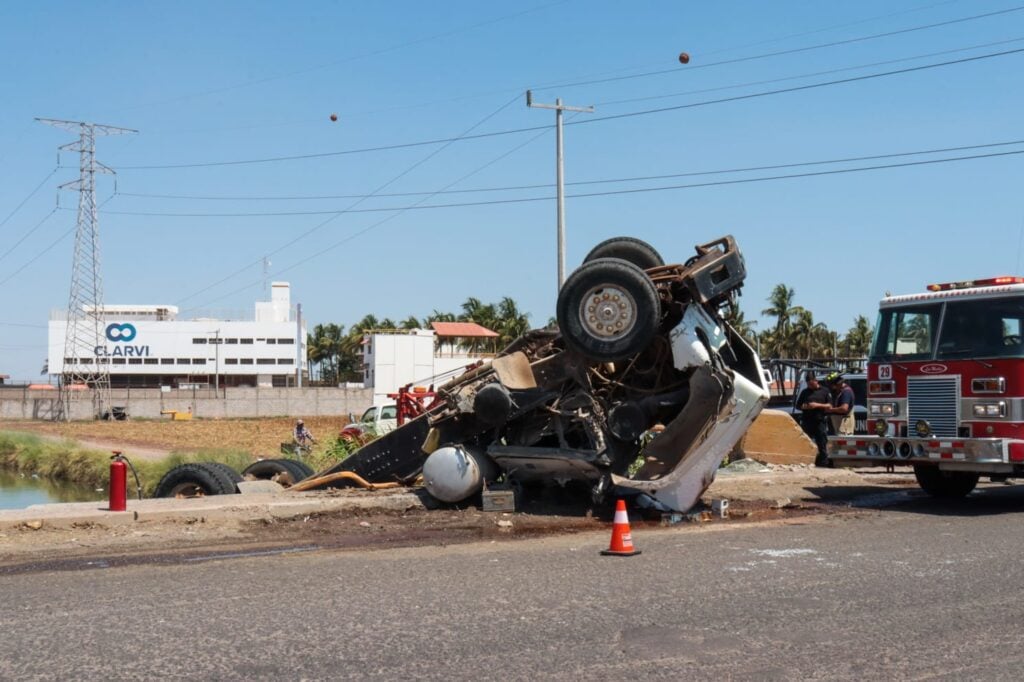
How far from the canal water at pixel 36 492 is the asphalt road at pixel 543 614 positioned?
65.9ft

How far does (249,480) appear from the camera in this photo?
620 inches

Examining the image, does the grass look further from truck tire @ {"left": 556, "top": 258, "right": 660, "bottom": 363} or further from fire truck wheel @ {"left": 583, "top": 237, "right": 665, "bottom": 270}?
truck tire @ {"left": 556, "top": 258, "right": 660, "bottom": 363}

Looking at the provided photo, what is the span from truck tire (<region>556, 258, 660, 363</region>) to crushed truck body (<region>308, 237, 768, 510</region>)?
1 cm

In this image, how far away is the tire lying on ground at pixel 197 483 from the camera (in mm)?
14227

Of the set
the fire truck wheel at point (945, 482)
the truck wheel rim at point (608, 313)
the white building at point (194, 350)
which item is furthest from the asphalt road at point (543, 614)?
the white building at point (194, 350)

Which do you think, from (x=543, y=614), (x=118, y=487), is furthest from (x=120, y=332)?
(x=543, y=614)

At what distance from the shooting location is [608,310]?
11453 millimetres

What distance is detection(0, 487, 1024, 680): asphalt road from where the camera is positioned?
18.9ft

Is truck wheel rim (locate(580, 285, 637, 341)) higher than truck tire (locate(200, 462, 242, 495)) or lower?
higher

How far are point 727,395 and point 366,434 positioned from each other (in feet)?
47.8

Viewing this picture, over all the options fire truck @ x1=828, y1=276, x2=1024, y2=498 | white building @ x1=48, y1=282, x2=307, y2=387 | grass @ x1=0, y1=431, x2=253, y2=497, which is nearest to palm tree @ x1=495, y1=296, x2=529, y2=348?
white building @ x1=48, y1=282, x2=307, y2=387

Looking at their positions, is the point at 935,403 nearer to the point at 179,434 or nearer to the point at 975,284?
the point at 975,284

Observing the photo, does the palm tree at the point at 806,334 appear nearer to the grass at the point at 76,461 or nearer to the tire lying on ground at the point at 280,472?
the grass at the point at 76,461

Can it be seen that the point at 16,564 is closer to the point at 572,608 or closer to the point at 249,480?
the point at 572,608
